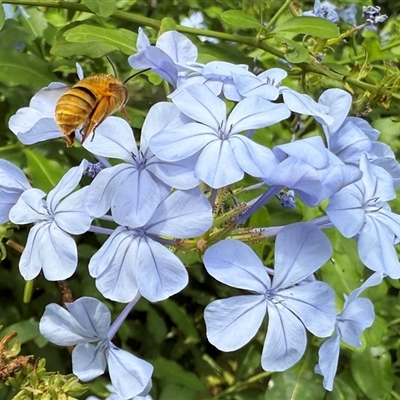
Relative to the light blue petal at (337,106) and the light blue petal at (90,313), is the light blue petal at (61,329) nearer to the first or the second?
the light blue petal at (90,313)

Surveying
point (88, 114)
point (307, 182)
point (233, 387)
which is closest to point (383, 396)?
point (233, 387)

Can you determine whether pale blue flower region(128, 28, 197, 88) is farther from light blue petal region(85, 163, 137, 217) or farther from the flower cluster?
→ light blue petal region(85, 163, 137, 217)

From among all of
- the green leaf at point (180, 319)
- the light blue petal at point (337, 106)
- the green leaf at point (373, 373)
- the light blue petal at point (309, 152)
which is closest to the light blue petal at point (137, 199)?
the light blue petal at point (309, 152)

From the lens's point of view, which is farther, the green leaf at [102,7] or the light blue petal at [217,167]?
the green leaf at [102,7]

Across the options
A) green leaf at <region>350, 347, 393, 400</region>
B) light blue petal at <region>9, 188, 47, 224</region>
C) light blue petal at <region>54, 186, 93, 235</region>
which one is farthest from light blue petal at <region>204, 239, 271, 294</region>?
green leaf at <region>350, 347, 393, 400</region>

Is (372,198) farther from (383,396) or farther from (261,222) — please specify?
(383,396)
